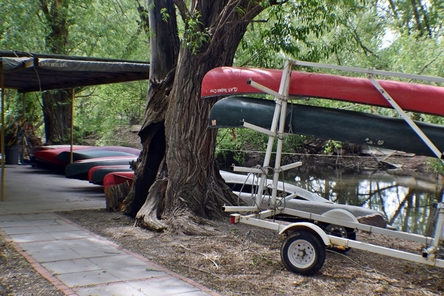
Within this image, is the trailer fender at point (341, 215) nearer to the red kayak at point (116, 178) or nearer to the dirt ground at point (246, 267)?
the dirt ground at point (246, 267)

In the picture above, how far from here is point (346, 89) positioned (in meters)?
6.34

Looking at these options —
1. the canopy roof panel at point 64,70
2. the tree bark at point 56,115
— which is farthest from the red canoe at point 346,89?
the tree bark at point 56,115

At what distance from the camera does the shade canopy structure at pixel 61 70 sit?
9625 millimetres

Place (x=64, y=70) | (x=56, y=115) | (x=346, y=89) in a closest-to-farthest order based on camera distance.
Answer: (x=346, y=89) < (x=64, y=70) < (x=56, y=115)

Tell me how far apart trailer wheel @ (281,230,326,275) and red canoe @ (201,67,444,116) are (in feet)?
6.04

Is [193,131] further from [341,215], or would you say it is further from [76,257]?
[76,257]

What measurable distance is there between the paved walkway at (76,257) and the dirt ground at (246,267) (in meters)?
0.19

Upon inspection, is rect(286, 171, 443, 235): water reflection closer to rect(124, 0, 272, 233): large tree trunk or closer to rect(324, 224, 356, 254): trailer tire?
rect(324, 224, 356, 254): trailer tire

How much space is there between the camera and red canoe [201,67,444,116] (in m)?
6.08

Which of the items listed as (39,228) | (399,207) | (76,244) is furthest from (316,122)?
(399,207)

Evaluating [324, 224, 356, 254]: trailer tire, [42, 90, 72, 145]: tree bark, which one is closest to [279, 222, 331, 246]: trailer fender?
[324, 224, 356, 254]: trailer tire

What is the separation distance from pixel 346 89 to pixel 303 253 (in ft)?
7.15

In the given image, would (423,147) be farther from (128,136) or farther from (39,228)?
(128,136)

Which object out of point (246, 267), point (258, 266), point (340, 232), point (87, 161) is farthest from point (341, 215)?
point (87, 161)
